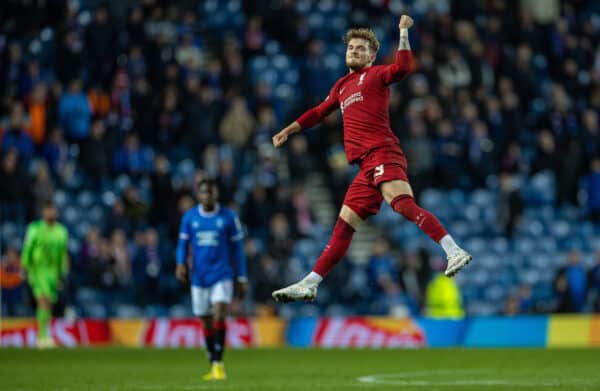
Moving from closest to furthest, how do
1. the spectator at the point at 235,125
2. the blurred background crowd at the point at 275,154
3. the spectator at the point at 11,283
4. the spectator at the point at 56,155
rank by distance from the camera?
the spectator at the point at 11,283 → the blurred background crowd at the point at 275,154 → the spectator at the point at 56,155 → the spectator at the point at 235,125

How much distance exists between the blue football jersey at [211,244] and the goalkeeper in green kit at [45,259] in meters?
6.11

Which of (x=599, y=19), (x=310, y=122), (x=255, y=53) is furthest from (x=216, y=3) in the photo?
(x=310, y=122)

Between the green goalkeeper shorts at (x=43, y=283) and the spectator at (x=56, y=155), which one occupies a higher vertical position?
the spectator at (x=56, y=155)

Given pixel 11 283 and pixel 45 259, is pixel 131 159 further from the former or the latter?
pixel 45 259

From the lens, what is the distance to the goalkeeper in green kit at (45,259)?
2033cm

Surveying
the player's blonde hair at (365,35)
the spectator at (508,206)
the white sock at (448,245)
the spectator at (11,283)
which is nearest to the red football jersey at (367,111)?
the player's blonde hair at (365,35)

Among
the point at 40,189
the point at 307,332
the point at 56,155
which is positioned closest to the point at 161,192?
the point at 56,155

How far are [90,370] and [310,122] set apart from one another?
4969mm

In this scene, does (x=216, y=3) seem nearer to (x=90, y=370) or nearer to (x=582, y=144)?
(x=582, y=144)

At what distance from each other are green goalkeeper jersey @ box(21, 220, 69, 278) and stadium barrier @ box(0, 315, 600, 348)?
1787 mm

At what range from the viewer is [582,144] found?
2606cm

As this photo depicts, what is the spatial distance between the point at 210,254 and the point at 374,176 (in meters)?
4.17

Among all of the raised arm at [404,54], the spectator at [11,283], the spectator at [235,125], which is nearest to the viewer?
the raised arm at [404,54]

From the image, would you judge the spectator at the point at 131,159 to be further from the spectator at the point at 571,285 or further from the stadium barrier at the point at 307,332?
the spectator at the point at 571,285
